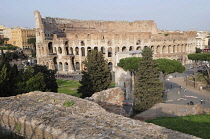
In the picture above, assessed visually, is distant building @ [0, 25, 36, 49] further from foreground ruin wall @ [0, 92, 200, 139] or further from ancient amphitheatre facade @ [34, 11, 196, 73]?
foreground ruin wall @ [0, 92, 200, 139]

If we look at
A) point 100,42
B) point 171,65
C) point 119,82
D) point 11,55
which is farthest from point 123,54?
point 11,55

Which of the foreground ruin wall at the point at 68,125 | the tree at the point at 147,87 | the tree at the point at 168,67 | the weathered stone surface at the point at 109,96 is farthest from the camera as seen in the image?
the tree at the point at 168,67

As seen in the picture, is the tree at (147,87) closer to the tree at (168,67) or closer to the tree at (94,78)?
the tree at (168,67)

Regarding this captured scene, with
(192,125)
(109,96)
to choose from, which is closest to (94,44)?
(109,96)

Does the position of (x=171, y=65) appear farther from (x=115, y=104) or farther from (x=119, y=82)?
(x=115, y=104)

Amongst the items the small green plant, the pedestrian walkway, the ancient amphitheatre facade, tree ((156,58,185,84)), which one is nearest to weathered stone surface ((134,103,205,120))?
the small green plant

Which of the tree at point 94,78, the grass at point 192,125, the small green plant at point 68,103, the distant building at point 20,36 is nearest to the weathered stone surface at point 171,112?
the grass at point 192,125
